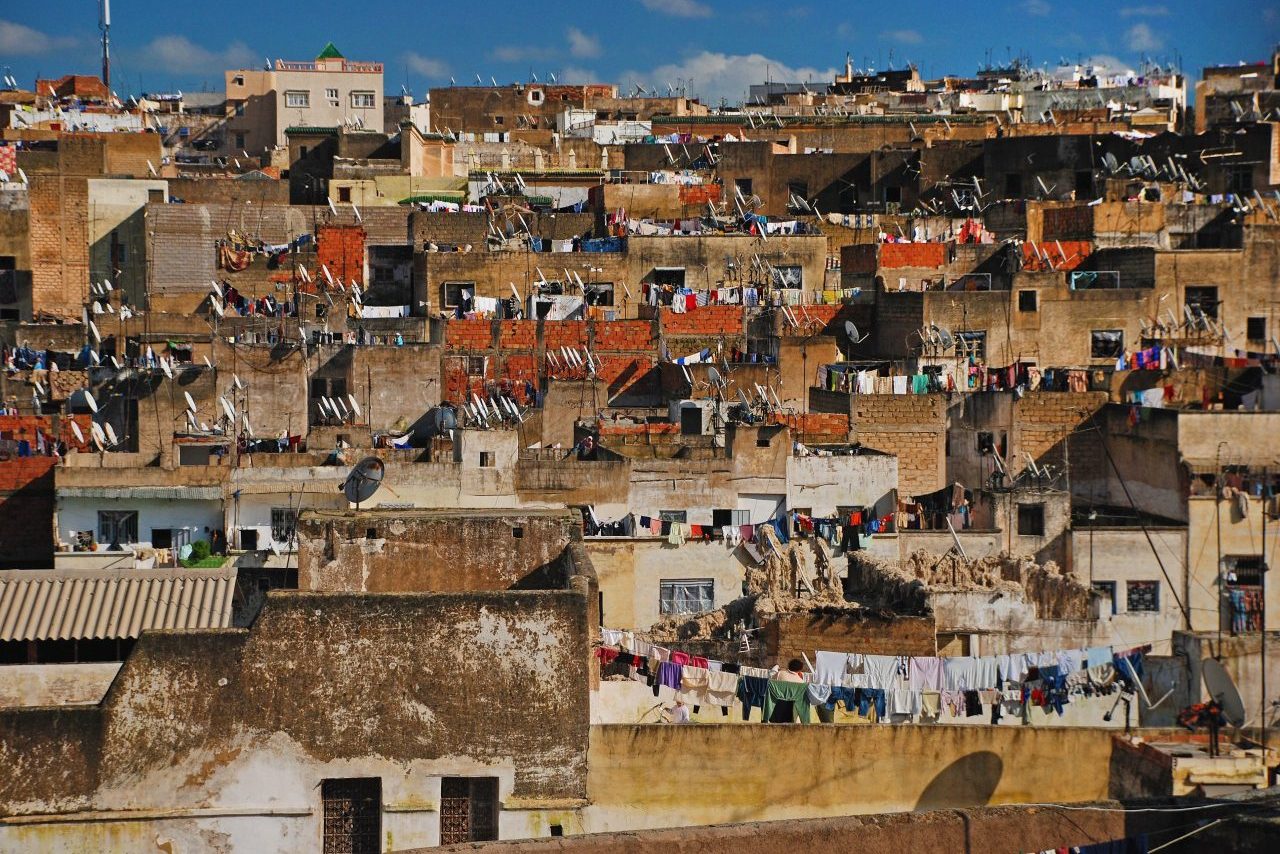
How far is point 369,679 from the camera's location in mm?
16438

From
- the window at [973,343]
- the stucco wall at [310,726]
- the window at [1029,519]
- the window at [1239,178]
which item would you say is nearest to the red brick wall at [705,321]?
the window at [973,343]

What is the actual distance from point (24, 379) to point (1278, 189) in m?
28.1

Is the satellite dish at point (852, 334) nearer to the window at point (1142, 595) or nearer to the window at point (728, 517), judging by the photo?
the window at point (728, 517)

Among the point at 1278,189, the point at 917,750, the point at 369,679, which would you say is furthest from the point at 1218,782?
the point at 1278,189

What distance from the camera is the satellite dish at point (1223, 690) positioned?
65.3ft

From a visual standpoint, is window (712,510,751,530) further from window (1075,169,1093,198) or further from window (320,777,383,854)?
window (1075,169,1093,198)

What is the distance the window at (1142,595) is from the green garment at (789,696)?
384 inches

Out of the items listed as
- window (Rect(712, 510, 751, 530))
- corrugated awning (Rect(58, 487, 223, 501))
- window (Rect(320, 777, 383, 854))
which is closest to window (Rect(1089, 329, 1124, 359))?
window (Rect(712, 510, 751, 530))

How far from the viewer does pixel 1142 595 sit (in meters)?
29.8

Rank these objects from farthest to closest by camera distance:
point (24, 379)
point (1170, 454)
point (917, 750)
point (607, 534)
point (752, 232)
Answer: point (752, 232), point (24, 379), point (1170, 454), point (607, 534), point (917, 750)

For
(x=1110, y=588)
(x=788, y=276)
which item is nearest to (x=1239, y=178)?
(x=788, y=276)

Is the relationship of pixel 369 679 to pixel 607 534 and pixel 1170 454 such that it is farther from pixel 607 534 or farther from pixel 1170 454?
pixel 1170 454

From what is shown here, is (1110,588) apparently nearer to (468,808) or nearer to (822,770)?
(822,770)

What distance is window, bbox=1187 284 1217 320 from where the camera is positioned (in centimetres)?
4056
